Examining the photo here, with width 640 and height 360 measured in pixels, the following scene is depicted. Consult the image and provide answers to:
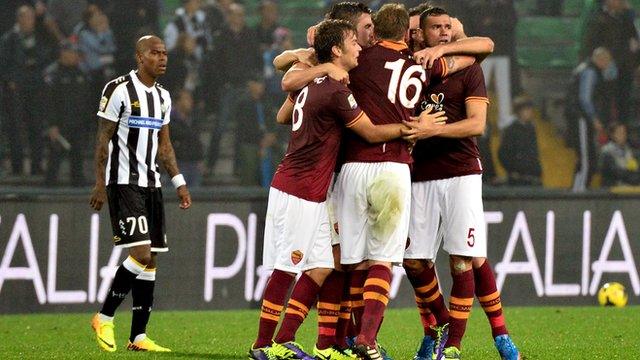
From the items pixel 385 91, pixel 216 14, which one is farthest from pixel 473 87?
pixel 216 14

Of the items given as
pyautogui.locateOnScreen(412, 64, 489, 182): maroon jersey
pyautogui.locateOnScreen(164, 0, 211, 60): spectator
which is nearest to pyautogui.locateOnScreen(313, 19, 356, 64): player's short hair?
pyautogui.locateOnScreen(412, 64, 489, 182): maroon jersey

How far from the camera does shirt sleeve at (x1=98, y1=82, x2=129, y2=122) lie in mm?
9008

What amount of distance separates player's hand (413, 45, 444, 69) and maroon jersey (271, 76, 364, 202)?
51 cm

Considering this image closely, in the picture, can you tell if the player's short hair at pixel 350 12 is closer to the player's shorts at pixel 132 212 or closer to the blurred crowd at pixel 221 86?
the player's shorts at pixel 132 212

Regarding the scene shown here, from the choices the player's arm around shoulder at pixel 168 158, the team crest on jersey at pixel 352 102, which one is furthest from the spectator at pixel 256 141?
the team crest on jersey at pixel 352 102

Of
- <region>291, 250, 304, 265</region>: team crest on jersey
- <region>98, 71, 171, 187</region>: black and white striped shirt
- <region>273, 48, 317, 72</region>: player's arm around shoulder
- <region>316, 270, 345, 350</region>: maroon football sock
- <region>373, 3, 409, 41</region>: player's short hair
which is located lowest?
<region>316, 270, 345, 350</region>: maroon football sock

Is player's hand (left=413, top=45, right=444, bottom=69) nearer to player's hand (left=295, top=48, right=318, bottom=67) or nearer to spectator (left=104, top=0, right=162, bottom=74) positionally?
player's hand (left=295, top=48, right=318, bottom=67)

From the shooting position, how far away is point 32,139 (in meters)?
13.4

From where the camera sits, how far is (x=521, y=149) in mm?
14930

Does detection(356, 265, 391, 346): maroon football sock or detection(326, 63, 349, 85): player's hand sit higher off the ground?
detection(326, 63, 349, 85): player's hand

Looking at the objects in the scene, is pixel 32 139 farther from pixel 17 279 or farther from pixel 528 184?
pixel 528 184

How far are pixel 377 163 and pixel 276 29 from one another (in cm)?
731

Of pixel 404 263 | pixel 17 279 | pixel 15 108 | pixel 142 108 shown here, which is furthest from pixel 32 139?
pixel 404 263

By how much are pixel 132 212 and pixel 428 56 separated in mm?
2551
